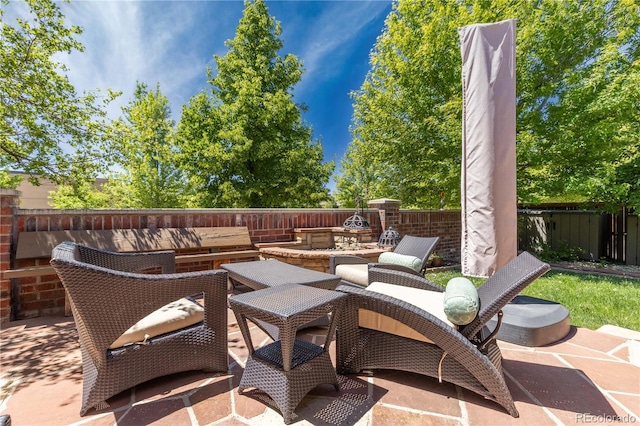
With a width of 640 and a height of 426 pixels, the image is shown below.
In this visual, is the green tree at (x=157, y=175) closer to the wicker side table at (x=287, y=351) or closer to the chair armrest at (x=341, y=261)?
the chair armrest at (x=341, y=261)

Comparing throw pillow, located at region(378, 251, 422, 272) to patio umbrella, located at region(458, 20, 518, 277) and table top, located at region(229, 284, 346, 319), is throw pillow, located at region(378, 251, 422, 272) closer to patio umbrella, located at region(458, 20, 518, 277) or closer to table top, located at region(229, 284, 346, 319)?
patio umbrella, located at region(458, 20, 518, 277)

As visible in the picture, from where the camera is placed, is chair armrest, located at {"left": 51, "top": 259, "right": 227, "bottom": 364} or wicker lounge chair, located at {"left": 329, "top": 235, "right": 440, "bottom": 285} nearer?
chair armrest, located at {"left": 51, "top": 259, "right": 227, "bottom": 364}

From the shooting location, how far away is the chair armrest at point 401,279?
275 cm

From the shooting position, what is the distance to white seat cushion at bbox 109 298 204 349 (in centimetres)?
191

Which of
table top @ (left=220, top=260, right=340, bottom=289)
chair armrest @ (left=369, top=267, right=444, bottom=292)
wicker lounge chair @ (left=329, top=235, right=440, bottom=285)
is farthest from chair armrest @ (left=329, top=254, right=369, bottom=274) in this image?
chair armrest @ (left=369, top=267, right=444, bottom=292)

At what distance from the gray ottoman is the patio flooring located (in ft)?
0.49

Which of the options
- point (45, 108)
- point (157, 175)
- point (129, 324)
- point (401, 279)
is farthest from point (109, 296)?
point (157, 175)

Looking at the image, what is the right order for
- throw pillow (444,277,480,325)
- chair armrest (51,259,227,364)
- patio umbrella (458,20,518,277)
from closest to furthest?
chair armrest (51,259,227,364)
throw pillow (444,277,480,325)
patio umbrella (458,20,518,277)

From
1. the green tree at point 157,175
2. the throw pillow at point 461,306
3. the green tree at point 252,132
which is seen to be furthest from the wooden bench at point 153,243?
the green tree at point 252,132

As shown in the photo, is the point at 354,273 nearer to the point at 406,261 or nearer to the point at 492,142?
the point at 406,261

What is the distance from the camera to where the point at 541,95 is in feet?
22.0

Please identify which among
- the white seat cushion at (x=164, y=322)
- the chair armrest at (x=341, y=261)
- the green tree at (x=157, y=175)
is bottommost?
the white seat cushion at (x=164, y=322)

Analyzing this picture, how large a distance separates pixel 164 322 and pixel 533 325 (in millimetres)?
3125

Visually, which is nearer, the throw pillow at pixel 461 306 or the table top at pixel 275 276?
the throw pillow at pixel 461 306
